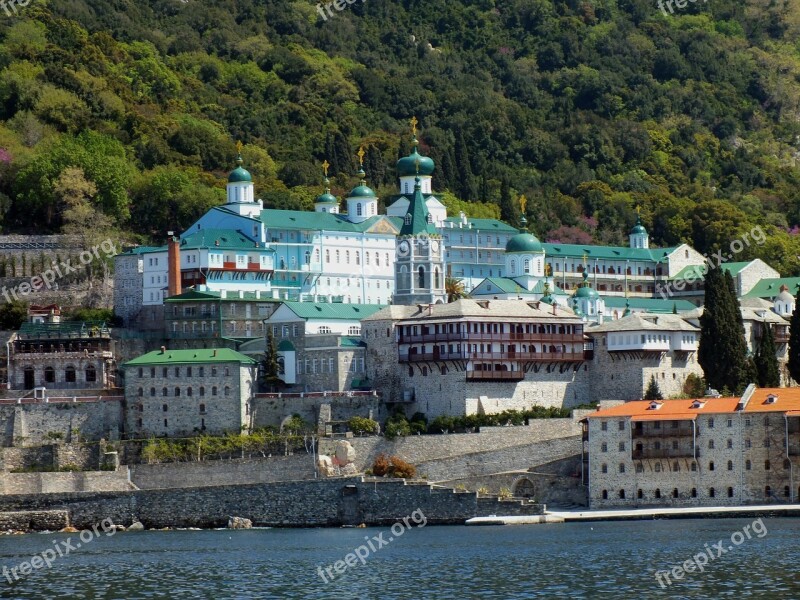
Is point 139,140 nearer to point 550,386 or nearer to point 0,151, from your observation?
point 0,151

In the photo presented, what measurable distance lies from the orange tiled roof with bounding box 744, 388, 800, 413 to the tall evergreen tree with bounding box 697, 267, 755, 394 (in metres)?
8.12

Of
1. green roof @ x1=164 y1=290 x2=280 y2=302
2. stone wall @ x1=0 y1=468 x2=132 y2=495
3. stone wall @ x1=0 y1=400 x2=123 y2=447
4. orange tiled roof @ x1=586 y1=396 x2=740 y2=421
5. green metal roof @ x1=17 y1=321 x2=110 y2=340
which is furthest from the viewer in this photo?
green roof @ x1=164 y1=290 x2=280 y2=302

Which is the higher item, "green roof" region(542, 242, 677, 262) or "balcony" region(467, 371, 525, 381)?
"green roof" region(542, 242, 677, 262)

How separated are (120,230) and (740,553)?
194ft

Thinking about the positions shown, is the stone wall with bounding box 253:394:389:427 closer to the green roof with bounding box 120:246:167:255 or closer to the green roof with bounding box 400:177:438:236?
the green roof with bounding box 400:177:438:236

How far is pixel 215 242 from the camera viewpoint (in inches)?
4722

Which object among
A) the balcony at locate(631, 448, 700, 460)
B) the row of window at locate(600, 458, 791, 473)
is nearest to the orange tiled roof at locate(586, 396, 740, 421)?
the balcony at locate(631, 448, 700, 460)

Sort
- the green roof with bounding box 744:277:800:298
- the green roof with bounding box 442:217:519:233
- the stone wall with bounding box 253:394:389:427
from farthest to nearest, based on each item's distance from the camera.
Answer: the green roof with bounding box 442:217:519:233, the green roof with bounding box 744:277:800:298, the stone wall with bounding box 253:394:389:427

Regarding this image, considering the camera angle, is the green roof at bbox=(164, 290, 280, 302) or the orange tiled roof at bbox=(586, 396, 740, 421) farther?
the green roof at bbox=(164, 290, 280, 302)

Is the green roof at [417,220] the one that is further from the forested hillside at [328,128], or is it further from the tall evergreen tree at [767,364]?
the forested hillside at [328,128]

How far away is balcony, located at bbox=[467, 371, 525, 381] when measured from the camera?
108 metres

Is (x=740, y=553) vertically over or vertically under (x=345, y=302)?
under

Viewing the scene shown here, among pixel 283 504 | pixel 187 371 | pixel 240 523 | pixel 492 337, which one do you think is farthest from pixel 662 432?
pixel 187 371

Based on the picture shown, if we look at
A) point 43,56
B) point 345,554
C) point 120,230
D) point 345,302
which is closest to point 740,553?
point 345,554
